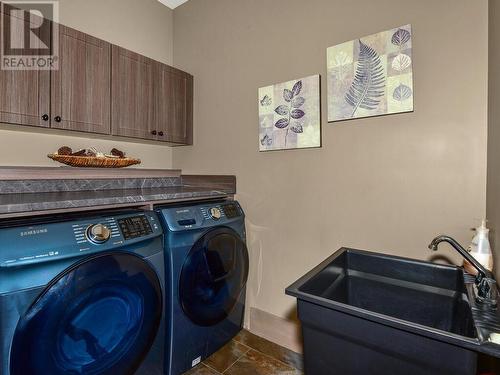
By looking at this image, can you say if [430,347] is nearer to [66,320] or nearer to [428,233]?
[428,233]

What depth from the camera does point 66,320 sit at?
102cm

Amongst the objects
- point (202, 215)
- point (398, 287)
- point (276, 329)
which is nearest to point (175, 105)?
point (202, 215)

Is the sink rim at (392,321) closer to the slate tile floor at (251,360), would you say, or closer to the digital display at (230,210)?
the digital display at (230,210)

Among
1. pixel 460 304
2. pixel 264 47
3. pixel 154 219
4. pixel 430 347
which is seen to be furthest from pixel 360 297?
pixel 264 47

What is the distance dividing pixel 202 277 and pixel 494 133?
152 cm

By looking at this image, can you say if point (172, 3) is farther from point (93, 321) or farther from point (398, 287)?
point (398, 287)

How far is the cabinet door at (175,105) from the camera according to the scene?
2.14m

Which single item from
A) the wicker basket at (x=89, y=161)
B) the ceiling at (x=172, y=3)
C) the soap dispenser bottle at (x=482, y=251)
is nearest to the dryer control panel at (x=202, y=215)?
the wicker basket at (x=89, y=161)

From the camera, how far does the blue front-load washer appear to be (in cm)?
92

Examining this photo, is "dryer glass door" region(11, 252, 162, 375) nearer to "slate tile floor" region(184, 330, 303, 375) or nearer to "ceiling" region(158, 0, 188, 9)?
"slate tile floor" region(184, 330, 303, 375)

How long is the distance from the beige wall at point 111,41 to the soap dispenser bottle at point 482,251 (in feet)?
7.31

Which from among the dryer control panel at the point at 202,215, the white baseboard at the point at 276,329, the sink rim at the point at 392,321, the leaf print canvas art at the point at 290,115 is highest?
the leaf print canvas art at the point at 290,115

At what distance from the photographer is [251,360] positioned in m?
1.69

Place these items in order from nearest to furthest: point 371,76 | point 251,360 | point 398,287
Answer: point 398,287, point 371,76, point 251,360
